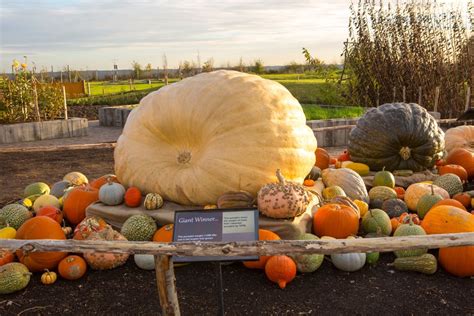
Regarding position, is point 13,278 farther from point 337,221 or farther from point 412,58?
point 412,58

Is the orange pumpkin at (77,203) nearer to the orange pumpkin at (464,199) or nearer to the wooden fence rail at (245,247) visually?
the wooden fence rail at (245,247)

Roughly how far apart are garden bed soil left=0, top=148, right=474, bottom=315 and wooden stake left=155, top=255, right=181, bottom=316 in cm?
39

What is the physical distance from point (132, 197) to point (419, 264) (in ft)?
7.82

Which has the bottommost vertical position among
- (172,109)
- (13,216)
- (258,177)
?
(13,216)

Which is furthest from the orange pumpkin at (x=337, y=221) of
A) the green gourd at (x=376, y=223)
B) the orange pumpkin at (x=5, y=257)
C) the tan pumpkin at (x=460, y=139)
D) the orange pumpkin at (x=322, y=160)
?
the tan pumpkin at (x=460, y=139)

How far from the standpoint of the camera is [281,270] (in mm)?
3238

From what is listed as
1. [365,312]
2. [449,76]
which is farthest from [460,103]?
[365,312]

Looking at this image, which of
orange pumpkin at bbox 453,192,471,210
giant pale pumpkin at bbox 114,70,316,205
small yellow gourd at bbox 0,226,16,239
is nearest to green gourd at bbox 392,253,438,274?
giant pale pumpkin at bbox 114,70,316,205

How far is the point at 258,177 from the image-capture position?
13.0 feet

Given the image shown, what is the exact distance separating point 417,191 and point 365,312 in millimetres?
2094

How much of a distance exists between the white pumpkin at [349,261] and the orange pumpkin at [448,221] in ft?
2.30

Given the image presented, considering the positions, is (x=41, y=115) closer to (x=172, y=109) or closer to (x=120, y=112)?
(x=120, y=112)

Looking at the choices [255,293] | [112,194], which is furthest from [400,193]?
[112,194]

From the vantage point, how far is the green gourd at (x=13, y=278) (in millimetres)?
3301
